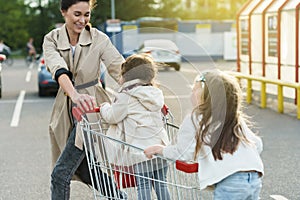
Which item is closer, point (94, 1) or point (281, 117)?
point (94, 1)

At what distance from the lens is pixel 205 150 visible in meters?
3.57

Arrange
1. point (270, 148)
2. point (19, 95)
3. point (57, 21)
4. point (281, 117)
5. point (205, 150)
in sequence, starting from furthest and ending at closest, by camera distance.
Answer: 1. point (57, 21)
2. point (19, 95)
3. point (281, 117)
4. point (270, 148)
5. point (205, 150)

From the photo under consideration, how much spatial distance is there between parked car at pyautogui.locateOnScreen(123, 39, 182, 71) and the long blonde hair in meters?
0.36

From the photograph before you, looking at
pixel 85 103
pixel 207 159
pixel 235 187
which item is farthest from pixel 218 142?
pixel 85 103

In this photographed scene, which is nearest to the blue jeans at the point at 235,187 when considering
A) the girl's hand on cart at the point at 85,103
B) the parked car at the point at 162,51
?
the parked car at the point at 162,51

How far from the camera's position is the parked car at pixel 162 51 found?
12.9 feet

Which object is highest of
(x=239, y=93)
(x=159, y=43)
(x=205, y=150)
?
(x=159, y=43)

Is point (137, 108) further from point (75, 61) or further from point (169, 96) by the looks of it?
point (75, 61)

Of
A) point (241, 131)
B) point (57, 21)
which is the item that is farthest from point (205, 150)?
point (57, 21)

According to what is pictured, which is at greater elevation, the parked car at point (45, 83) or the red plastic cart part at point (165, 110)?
the red plastic cart part at point (165, 110)

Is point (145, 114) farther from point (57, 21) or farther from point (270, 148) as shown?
point (57, 21)

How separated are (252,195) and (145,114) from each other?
3.12 feet

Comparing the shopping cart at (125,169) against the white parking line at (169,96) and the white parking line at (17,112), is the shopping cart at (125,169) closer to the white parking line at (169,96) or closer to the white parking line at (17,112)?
the white parking line at (169,96)

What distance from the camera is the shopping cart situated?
12.8ft
